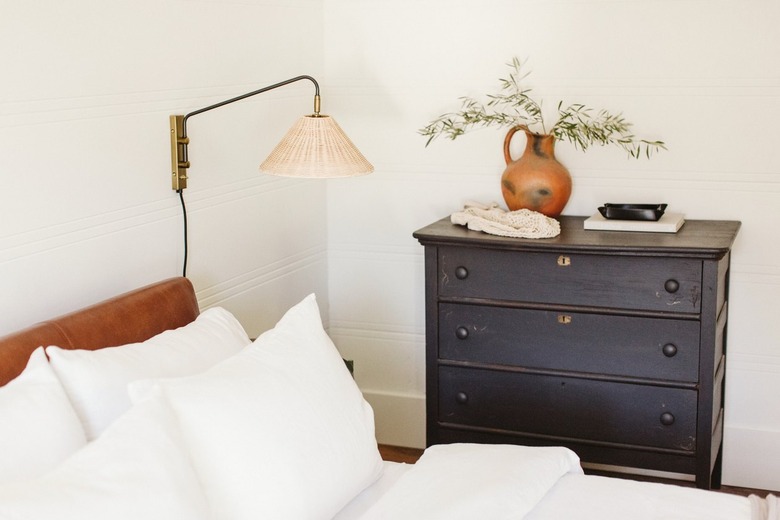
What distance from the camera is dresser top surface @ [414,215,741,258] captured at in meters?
2.70

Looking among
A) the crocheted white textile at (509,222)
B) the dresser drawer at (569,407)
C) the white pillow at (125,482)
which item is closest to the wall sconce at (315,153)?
the crocheted white textile at (509,222)

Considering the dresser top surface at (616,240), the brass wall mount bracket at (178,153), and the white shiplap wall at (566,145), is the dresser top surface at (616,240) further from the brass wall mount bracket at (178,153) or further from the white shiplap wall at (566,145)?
the brass wall mount bracket at (178,153)

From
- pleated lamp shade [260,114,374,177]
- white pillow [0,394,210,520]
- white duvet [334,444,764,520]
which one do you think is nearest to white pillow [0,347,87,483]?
white pillow [0,394,210,520]

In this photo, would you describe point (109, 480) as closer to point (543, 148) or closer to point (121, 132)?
point (121, 132)

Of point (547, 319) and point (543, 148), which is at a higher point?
point (543, 148)

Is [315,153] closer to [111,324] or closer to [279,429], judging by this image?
[111,324]

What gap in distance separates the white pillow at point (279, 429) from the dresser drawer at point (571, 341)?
3.27 ft

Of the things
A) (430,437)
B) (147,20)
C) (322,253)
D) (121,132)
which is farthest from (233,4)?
(430,437)

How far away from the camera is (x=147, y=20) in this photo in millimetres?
2469

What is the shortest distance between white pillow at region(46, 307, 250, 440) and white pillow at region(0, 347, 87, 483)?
0.21ft

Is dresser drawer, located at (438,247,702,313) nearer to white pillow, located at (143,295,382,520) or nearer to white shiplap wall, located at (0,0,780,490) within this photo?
white shiplap wall, located at (0,0,780,490)

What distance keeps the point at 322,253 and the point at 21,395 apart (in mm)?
2053

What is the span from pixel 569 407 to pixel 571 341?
21cm

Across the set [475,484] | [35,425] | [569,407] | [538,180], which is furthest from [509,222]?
[35,425]
